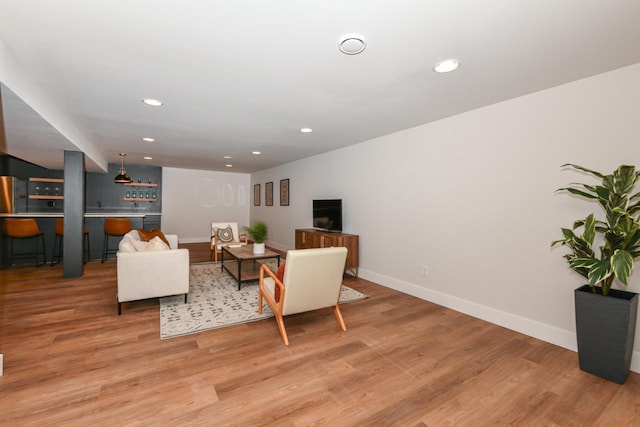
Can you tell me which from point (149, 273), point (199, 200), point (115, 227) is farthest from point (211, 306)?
point (199, 200)

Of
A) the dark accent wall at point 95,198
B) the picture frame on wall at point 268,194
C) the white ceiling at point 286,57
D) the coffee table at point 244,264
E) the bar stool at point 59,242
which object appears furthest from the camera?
the picture frame on wall at point 268,194

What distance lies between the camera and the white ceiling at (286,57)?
161 centimetres

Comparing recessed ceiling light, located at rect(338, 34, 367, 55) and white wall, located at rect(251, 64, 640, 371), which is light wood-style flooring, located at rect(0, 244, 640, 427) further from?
recessed ceiling light, located at rect(338, 34, 367, 55)

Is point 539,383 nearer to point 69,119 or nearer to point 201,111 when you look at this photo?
point 201,111

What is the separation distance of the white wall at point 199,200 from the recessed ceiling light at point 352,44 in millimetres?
8086

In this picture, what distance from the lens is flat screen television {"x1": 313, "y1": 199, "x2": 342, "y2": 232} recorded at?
5215mm

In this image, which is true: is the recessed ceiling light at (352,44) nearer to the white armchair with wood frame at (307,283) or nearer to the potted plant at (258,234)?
the white armchair with wood frame at (307,283)

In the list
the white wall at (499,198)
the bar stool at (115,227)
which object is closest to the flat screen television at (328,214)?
the white wall at (499,198)

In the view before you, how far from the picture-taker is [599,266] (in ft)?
6.64

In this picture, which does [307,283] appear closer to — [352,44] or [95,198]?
[352,44]

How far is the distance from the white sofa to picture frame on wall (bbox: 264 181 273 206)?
16.4 feet

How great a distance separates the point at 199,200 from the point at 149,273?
20.3 feet

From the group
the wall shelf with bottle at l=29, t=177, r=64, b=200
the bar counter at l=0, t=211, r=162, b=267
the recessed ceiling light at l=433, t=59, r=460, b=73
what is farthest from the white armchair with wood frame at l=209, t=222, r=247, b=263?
the recessed ceiling light at l=433, t=59, r=460, b=73

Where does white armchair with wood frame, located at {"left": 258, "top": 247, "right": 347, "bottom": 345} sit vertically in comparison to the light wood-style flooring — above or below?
above
